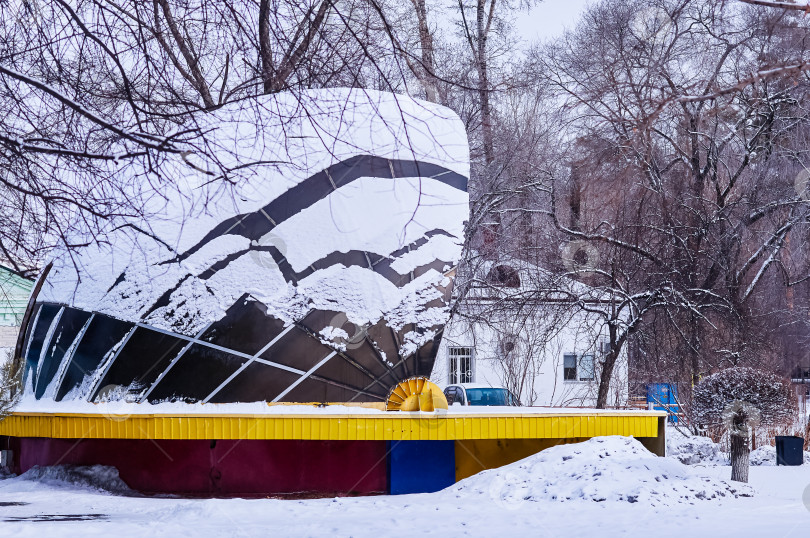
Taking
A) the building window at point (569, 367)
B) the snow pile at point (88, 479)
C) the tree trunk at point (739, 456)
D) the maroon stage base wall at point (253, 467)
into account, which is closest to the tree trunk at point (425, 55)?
the maroon stage base wall at point (253, 467)

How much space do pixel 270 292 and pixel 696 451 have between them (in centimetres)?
931

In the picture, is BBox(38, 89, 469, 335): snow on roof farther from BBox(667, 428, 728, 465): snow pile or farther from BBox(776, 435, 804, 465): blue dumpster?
BBox(776, 435, 804, 465): blue dumpster

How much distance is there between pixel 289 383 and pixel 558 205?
48.3 ft

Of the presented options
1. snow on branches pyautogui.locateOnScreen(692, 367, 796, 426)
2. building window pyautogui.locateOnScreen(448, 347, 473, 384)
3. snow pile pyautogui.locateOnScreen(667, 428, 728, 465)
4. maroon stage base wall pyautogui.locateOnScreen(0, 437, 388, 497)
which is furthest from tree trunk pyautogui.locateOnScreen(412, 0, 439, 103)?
building window pyautogui.locateOnScreen(448, 347, 473, 384)

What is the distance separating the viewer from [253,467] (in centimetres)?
1046

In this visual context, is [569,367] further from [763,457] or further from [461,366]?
[763,457]

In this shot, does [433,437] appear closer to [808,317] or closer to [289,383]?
[289,383]

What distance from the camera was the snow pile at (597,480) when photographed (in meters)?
8.89

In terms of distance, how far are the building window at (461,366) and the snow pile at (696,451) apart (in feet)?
37.3

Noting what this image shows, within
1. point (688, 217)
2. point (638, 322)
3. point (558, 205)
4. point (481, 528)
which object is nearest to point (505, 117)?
point (558, 205)

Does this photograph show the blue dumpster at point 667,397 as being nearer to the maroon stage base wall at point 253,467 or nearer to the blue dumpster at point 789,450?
the blue dumpster at point 789,450

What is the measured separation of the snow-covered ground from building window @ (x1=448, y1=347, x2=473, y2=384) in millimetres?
17935

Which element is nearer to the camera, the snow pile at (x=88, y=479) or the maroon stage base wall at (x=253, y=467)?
the maroon stage base wall at (x=253, y=467)

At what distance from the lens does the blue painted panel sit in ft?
34.8
